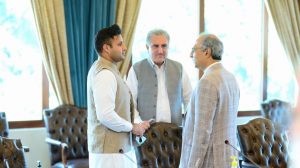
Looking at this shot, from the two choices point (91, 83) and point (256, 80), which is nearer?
point (91, 83)

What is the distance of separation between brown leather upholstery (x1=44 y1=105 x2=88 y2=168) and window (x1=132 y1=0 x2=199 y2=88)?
41.9 inches

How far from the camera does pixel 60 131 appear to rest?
4180 millimetres

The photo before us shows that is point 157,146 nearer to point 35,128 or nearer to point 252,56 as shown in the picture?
point 35,128

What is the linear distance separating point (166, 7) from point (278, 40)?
156 centimetres

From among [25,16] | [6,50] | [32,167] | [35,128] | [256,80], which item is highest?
[25,16]

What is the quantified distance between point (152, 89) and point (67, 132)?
3.91 ft

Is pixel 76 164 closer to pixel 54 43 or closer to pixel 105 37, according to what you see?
pixel 54 43

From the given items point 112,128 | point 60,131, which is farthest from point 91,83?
point 60,131

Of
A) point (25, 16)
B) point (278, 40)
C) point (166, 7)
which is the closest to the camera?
point (25, 16)

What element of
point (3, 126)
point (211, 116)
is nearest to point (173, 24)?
point (3, 126)

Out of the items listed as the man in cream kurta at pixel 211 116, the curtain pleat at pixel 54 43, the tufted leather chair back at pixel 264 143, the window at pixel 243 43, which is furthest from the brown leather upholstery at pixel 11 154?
the window at pixel 243 43

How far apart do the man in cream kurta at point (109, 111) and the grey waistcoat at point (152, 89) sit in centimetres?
59

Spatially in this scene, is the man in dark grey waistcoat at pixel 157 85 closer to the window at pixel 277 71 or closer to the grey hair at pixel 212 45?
the grey hair at pixel 212 45

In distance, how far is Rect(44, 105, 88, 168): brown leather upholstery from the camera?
13.5ft
